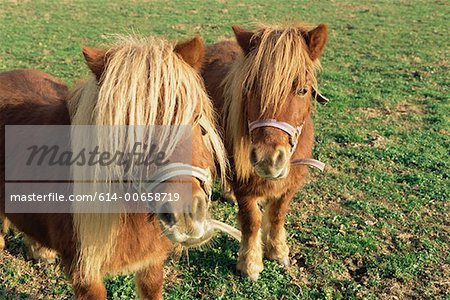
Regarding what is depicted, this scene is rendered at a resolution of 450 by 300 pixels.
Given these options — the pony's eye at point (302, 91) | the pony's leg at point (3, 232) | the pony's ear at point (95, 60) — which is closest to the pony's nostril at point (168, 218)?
the pony's ear at point (95, 60)

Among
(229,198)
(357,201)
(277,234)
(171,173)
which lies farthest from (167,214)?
(357,201)

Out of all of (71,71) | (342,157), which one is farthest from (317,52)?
(71,71)

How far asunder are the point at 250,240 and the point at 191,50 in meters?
2.19

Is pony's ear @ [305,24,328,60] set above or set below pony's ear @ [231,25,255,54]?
above

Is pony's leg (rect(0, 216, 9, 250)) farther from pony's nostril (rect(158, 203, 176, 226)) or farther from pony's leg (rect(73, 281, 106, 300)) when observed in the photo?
pony's nostril (rect(158, 203, 176, 226))

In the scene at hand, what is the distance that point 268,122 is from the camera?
2906 mm

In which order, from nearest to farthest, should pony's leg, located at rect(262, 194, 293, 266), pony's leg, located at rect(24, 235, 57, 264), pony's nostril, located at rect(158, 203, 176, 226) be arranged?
pony's nostril, located at rect(158, 203, 176, 226)
pony's leg, located at rect(24, 235, 57, 264)
pony's leg, located at rect(262, 194, 293, 266)

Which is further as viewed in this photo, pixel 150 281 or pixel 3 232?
pixel 3 232

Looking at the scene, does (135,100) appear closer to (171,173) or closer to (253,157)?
(171,173)

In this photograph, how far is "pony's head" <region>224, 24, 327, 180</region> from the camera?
113 inches

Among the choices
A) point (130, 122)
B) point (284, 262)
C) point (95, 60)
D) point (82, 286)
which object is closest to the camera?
point (130, 122)

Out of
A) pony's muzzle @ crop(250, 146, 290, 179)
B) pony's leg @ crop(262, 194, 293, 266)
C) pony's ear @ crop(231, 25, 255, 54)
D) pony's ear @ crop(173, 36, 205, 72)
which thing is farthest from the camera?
pony's leg @ crop(262, 194, 293, 266)

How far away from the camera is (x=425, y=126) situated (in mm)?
6594

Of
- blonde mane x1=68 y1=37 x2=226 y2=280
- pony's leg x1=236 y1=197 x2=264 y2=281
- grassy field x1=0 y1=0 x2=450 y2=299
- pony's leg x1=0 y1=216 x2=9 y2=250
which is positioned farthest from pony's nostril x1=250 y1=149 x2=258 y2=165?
pony's leg x1=0 y1=216 x2=9 y2=250
